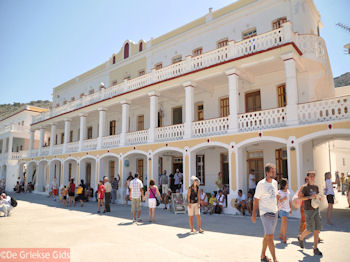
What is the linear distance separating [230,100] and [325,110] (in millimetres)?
4373

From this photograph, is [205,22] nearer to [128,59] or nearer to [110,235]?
[128,59]

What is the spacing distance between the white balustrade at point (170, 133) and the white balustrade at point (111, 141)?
4324 millimetres

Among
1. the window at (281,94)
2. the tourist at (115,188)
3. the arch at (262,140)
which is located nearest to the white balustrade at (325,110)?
the arch at (262,140)

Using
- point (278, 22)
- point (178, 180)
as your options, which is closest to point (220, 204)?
point (178, 180)

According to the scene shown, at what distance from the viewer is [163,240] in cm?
729

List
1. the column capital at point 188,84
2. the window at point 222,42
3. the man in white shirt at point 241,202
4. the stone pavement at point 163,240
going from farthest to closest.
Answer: the window at point 222,42 < the column capital at point 188,84 < the man in white shirt at point 241,202 < the stone pavement at point 163,240

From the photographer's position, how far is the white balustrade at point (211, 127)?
14.2m

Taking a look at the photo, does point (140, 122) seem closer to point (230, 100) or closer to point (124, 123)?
point (124, 123)

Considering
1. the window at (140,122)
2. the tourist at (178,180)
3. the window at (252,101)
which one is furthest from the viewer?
the window at (140,122)

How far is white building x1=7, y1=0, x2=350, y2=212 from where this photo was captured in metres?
12.0

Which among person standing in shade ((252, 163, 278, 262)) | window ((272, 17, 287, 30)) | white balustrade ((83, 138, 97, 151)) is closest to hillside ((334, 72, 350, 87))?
window ((272, 17, 287, 30))

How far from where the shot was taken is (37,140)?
39.9m

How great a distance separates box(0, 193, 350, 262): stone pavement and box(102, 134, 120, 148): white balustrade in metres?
10.2

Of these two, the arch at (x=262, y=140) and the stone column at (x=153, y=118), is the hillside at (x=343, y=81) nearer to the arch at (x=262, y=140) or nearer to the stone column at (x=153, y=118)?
the stone column at (x=153, y=118)
